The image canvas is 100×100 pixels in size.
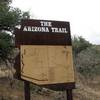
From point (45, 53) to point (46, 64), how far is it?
0.42 meters

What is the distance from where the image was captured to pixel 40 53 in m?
14.5

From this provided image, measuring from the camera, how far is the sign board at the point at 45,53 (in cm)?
1405

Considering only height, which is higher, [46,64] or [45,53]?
[45,53]

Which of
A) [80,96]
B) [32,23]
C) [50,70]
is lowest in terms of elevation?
[80,96]

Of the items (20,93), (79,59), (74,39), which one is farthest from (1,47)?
(74,39)

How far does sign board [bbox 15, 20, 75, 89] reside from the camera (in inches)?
553

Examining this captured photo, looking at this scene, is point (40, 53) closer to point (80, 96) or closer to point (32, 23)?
point (32, 23)

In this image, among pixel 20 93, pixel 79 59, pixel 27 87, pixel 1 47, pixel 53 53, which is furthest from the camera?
pixel 79 59

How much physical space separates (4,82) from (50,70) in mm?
11381

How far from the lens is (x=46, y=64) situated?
47.8 feet

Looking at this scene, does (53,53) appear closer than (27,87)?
No

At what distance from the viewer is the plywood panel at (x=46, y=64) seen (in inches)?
552

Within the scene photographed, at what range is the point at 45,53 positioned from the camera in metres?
14.6

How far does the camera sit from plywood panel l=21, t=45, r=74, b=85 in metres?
14.0
